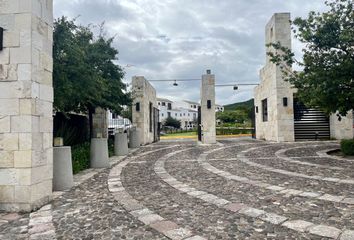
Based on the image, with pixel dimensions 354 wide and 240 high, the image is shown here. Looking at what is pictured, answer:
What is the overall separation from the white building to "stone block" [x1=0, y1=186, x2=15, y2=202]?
51196mm

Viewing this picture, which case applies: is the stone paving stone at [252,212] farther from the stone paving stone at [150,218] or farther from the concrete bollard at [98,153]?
the concrete bollard at [98,153]

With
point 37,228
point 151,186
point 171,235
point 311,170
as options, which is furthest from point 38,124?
point 311,170

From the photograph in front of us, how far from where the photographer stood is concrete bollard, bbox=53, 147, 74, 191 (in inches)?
198

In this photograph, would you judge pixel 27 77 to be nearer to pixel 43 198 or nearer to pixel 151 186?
pixel 43 198

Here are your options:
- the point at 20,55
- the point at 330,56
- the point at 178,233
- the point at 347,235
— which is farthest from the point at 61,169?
the point at 330,56

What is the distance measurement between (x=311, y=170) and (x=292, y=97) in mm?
9189

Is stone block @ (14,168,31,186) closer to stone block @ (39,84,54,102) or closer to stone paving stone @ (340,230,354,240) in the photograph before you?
stone block @ (39,84,54,102)

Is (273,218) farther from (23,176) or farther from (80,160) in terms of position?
(80,160)

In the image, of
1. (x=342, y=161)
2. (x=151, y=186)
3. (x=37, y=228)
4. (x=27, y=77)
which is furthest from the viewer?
(x=342, y=161)

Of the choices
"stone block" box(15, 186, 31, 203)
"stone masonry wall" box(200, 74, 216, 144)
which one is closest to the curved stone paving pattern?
"stone block" box(15, 186, 31, 203)

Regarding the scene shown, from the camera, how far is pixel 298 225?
10.1 feet

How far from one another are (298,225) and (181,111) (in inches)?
2434

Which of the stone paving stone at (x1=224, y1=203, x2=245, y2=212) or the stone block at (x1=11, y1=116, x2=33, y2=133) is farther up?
the stone block at (x1=11, y1=116, x2=33, y2=133)

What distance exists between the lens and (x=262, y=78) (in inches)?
701
